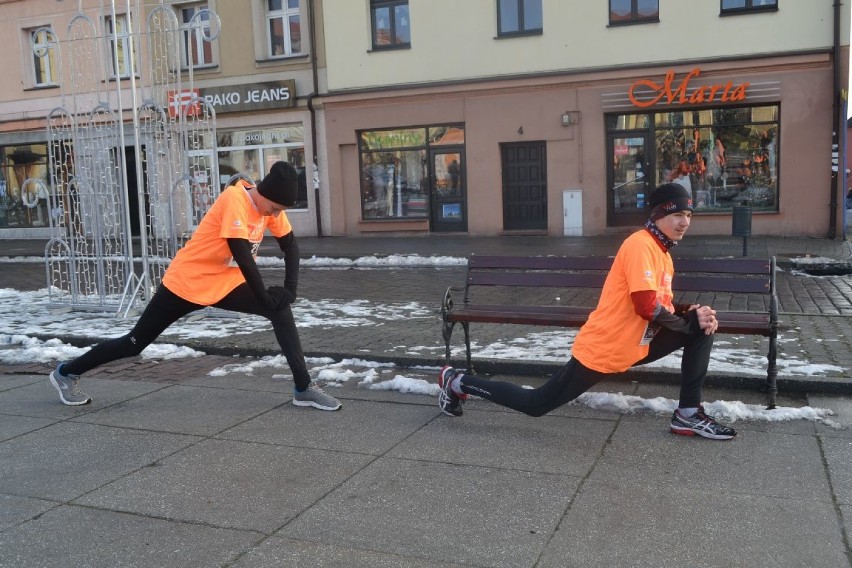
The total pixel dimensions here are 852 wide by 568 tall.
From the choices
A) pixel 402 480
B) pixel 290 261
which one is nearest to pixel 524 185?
pixel 290 261

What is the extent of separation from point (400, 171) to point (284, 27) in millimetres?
5028

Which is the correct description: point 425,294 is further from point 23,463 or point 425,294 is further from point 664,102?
point 664,102

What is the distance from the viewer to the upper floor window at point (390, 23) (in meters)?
21.4

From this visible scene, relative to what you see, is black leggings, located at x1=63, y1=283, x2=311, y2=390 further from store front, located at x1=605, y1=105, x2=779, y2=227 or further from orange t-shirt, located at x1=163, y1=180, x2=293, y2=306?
store front, located at x1=605, y1=105, x2=779, y2=227

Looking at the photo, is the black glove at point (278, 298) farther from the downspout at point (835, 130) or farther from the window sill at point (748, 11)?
the window sill at point (748, 11)

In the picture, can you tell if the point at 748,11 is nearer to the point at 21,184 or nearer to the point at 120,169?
the point at 120,169

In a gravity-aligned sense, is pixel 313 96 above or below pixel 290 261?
above

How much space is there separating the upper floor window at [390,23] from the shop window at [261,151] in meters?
3.23

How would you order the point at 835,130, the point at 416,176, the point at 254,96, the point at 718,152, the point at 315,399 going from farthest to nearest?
the point at 254,96 < the point at 416,176 < the point at 718,152 < the point at 835,130 < the point at 315,399

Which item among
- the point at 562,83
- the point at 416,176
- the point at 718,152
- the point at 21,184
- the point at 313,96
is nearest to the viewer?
the point at 718,152

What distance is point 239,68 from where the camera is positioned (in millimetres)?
23047

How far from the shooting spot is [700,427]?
197 inches

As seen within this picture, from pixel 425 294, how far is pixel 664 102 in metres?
10.1

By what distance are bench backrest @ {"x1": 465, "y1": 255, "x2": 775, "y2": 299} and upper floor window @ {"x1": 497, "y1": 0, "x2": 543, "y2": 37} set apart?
14.3 meters
